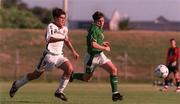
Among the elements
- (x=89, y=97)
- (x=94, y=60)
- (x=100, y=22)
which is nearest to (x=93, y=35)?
(x=100, y=22)

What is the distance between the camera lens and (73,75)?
18.1 meters

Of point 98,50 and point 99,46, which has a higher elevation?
point 99,46

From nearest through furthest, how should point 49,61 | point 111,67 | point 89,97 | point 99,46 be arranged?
point 49,61, point 99,46, point 111,67, point 89,97

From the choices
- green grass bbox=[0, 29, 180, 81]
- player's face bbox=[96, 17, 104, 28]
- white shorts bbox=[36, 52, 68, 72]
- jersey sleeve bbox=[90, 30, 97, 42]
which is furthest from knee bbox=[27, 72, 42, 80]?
green grass bbox=[0, 29, 180, 81]

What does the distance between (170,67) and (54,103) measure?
10655 millimetres

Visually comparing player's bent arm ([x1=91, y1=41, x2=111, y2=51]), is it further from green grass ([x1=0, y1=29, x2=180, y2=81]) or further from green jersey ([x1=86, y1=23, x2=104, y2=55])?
green grass ([x1=0, y1=29, x2=180, y2=81])

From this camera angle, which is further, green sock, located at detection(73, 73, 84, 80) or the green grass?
the green grass

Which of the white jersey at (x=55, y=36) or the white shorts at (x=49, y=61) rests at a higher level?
the white jersey at (x=55, y=36)

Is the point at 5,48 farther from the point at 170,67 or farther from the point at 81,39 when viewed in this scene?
the point at 170,67

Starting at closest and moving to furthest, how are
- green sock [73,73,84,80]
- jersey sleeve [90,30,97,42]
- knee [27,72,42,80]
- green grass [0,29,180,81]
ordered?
knee [27,72,42,80], jersey sleeve [90,30,97,42], green sock [73,73,84,80], green grass [0,29,180,81]

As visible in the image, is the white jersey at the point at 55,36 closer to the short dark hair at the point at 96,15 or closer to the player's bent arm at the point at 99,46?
the player's bent arm at the point at 99,46

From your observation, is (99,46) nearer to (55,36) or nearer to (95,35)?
(95,35)

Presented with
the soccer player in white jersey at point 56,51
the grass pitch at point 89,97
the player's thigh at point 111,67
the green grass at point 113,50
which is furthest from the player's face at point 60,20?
the green grass at point 113,50

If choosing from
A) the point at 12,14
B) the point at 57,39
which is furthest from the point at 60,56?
the point at 12,14
